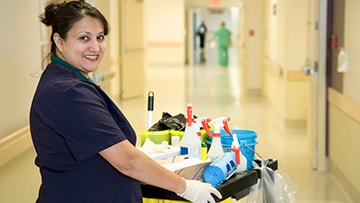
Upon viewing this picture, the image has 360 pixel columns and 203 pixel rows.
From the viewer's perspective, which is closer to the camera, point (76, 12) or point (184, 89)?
point (76, 12)

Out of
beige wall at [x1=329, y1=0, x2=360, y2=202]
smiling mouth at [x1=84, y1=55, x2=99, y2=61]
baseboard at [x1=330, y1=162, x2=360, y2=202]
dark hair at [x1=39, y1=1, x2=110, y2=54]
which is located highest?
dark hair at [x1=39, y1=1, x2=110, y2=54]

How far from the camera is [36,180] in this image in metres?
3.81

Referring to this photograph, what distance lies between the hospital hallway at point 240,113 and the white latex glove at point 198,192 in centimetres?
82

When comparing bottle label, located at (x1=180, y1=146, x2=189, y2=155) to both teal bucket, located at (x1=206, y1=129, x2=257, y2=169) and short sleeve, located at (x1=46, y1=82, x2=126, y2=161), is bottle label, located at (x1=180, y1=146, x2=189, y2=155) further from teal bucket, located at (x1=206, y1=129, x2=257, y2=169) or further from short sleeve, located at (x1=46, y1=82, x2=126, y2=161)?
short sleeve, located at (x1=46, y1=82, x2=126, y2=161)

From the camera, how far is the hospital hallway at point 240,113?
5.27 metres

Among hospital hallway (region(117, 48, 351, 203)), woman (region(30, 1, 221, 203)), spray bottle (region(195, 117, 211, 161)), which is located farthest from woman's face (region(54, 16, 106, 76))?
hospital hallway (region(117, 48, 351, 203))

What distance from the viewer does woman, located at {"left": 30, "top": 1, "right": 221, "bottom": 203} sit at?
2018 millimetres

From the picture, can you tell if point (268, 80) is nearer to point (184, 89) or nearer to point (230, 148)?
point (184, 89)

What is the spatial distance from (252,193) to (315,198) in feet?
7.60

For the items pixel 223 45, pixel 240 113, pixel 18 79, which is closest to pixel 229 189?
pixel 18 79

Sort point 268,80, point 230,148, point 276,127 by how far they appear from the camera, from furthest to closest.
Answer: point 268,80 < point 276,127 < point 230,148

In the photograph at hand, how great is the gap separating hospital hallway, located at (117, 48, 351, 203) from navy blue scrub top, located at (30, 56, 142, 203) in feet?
4.13

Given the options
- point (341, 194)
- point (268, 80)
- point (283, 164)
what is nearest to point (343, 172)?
point (341, 194)

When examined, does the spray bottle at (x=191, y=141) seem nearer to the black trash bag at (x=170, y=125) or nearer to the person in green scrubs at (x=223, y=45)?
the black trash bag at (x=170, y=125)
